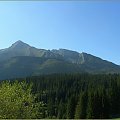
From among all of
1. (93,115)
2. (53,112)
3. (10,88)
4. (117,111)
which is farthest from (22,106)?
(53,112)

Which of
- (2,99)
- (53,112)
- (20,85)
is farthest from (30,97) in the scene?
(53,112)

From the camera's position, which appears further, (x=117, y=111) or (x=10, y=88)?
(x=117, y=111)

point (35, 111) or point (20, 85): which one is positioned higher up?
point (20, 85)

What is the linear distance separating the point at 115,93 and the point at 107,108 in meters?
33.9

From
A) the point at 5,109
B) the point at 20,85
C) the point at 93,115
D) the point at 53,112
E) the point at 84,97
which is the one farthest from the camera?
the point at 53,112

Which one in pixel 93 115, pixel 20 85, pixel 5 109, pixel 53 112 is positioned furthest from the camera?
pixel 53 112

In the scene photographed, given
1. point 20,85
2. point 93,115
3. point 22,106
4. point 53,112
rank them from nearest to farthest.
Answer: point 22,106 → point 20,85 → point 93,115 → point 53,112

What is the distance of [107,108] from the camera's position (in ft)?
430

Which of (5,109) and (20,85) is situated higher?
(20,85)

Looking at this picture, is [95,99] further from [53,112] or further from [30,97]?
[30,97]

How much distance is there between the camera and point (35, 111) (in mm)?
44562

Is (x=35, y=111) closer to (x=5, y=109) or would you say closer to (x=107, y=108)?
(x=5, y=109)

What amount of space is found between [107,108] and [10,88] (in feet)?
316

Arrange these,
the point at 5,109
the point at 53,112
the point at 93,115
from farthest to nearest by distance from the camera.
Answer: the point at 53,112, the point at 93,115, the point at 5,109
